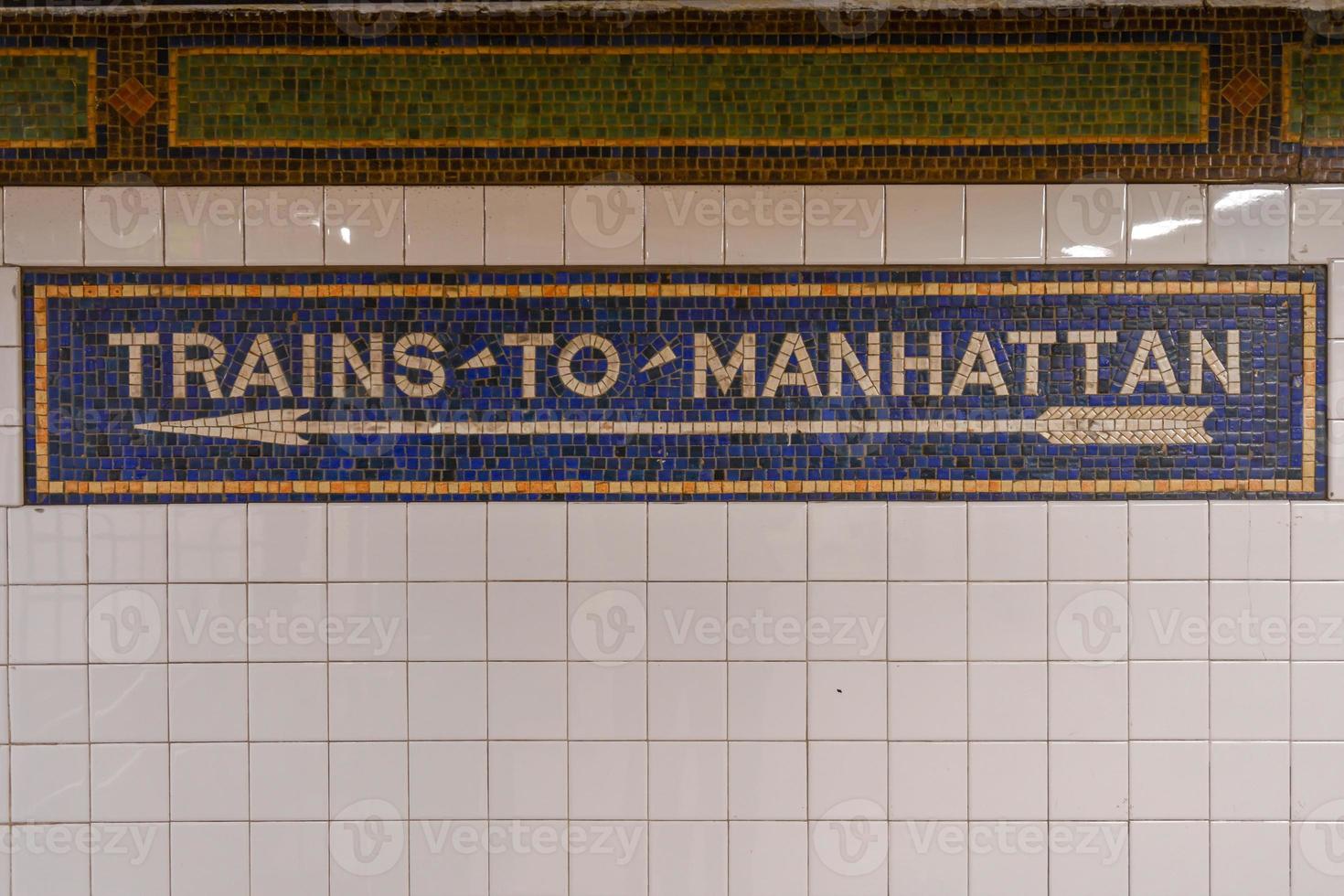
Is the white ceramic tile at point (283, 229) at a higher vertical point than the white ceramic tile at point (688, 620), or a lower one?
higher

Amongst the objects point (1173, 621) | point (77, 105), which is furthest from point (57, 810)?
point (1173, 621)

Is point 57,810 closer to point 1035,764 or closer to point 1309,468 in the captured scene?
point 1035,764

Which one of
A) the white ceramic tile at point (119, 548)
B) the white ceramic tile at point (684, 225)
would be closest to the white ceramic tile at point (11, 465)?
the white ceramic tile at point (119, 548)

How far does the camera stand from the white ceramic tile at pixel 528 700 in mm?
2090

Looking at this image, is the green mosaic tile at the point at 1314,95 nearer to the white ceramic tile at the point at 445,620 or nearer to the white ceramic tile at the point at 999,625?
the white ceramic tile at the point at 999,625

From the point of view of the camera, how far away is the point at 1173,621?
2.08 meters

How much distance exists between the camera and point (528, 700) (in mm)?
2094

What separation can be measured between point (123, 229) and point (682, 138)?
56.2 inches

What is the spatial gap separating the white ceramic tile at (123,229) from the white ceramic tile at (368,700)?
1148 millimetres

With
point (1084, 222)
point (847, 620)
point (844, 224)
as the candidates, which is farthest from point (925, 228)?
point (847, 620)

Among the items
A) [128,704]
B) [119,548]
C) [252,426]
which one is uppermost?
[252,426]

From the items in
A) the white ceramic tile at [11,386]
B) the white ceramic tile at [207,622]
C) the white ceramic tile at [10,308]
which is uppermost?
the white ceramic tile at [10,308]

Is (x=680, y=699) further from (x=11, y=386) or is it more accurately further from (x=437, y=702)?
(x=11, y=386)

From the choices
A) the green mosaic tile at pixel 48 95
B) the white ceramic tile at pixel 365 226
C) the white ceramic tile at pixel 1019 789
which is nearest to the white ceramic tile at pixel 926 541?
the white ceramic tile at pixel 1019 789
